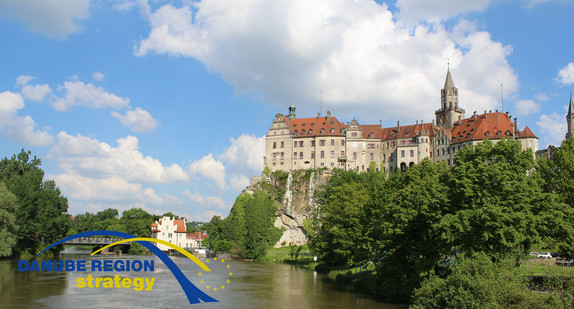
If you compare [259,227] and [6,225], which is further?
[259,227]

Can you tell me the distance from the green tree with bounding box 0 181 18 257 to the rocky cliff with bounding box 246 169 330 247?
160 feet

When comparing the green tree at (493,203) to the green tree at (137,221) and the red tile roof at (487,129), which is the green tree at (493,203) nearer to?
the red tile roof at (487,129)

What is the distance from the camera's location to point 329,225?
5247cm

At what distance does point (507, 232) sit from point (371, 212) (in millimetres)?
16960

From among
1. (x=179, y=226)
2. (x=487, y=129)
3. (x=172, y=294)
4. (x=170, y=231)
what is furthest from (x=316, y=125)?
(x=172, y=294)

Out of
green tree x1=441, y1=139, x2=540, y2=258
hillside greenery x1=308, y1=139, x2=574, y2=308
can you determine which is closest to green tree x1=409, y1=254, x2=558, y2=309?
hillside greenery x1=308, y1=139, x2=574, y2=308

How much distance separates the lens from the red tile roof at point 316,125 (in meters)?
99.6

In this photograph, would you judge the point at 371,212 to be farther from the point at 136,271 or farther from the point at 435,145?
the point at 435,145

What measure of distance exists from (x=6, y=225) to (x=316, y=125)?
64097 millimetres

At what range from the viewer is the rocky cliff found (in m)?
93.8

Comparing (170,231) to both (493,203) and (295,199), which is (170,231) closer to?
(295,199)

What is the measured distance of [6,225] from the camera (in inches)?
2159

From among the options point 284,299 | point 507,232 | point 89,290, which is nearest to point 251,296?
point 284,299

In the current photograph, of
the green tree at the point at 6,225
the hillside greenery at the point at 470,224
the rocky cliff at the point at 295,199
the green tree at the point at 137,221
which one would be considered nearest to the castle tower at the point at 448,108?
the rocky cliff at the point at 295,199
